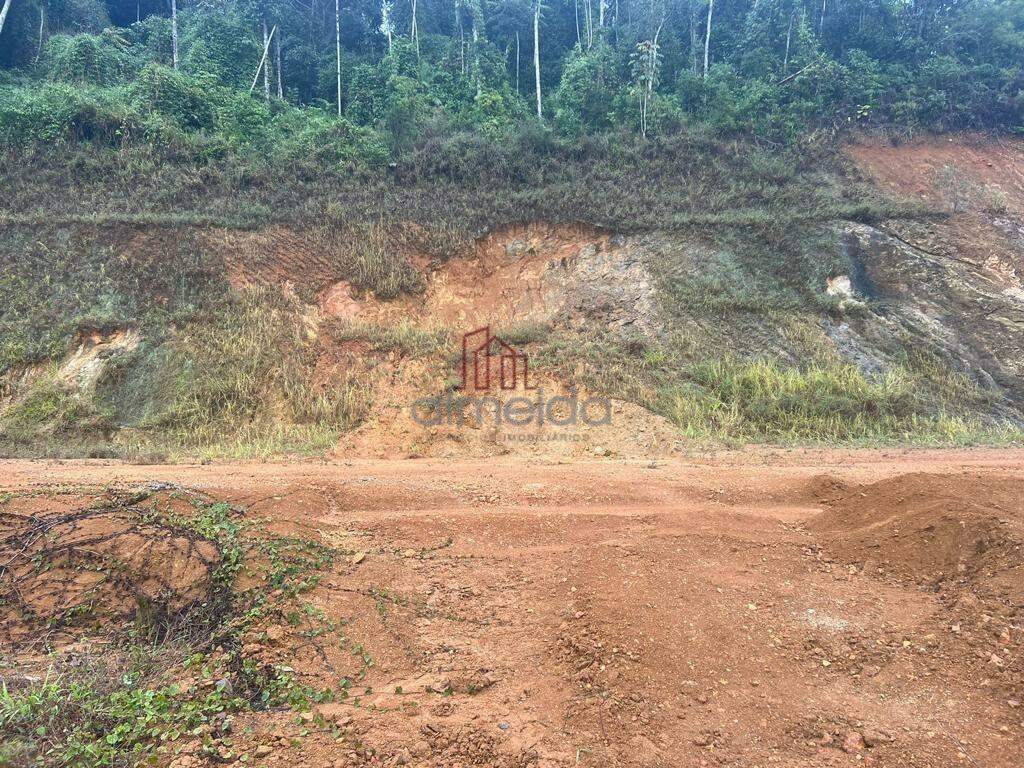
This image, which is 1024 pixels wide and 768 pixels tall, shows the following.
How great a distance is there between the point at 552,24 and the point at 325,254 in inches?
735

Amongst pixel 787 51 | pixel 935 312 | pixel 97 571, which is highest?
pixel 787 51

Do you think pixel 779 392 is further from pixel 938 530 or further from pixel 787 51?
pixel 787 51

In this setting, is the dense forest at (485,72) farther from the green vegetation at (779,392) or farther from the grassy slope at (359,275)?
the green vegetation at (779,392)

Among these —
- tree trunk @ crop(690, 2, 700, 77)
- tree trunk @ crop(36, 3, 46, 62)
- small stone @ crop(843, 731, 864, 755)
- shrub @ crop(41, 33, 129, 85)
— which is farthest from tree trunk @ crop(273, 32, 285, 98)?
small stone @ crop(843, 731, 864, 755)

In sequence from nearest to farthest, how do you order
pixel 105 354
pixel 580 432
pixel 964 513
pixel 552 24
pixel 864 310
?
pixel 964 513 < pixel 580 432 < pixel 105 354 < pixel 864 310 < pixel 552 24

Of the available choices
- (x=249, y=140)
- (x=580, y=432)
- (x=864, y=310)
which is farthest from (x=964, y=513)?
(x=249, y=140)

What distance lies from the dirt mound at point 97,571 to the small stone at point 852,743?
3.64 m

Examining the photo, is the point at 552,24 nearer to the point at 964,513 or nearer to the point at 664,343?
the point at 664,343

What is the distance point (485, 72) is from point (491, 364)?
1568cm

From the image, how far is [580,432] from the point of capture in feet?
34.9

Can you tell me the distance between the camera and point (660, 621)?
3.63 m

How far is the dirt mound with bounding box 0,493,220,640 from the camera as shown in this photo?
11.7 ft

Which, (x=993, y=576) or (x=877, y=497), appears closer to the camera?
(x=993, y=576)

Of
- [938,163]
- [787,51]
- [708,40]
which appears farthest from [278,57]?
[938,163]
